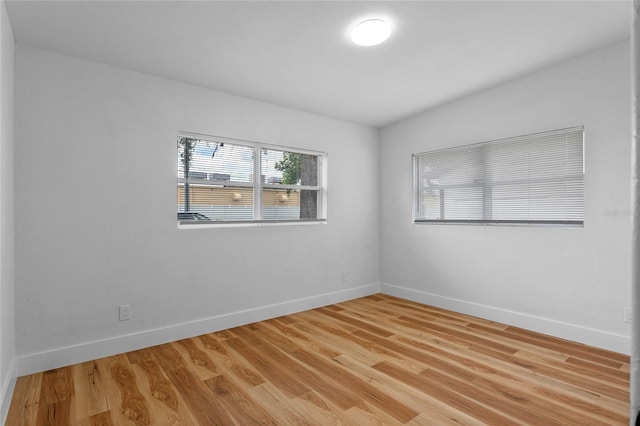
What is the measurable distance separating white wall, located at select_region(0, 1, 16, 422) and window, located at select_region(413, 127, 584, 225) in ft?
13.2

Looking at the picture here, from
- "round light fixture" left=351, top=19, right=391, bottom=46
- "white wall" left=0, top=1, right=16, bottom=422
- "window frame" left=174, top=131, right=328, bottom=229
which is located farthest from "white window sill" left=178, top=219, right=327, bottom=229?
"round light fixture" left=351, top=19, right=391, bottom=46

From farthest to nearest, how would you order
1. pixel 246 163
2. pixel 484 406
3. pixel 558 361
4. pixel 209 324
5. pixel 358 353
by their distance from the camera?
pixel 246 163
pixel 209 324
pixel 358 353
pixel 558 361
pixel 484 406

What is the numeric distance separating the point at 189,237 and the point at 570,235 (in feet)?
11.7

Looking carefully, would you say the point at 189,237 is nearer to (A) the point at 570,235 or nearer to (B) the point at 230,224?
(B) the point at 230,224

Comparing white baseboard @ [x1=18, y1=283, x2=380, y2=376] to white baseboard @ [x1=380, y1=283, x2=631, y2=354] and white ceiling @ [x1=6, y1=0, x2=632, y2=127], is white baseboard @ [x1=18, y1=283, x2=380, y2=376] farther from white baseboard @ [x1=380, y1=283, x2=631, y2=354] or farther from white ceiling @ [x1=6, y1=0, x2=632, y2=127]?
white ceiling @ [x1=6, y1=0, x2=632, y2=127]

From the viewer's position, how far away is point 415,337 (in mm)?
3270

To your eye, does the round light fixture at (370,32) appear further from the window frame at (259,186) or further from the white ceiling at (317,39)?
the window frame at (259,186)

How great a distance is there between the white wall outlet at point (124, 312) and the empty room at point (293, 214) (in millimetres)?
A: 12

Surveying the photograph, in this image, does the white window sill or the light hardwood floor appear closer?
the light hardwood floor

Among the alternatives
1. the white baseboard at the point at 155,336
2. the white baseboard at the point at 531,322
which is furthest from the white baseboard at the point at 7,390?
the white baseboard at the point at 531,322

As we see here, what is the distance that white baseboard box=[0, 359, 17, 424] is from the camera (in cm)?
201

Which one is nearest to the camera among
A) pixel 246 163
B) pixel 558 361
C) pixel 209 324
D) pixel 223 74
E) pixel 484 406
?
pixel 484 406

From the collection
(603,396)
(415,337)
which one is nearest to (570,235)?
(603,396)

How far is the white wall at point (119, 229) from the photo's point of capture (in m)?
2.61
